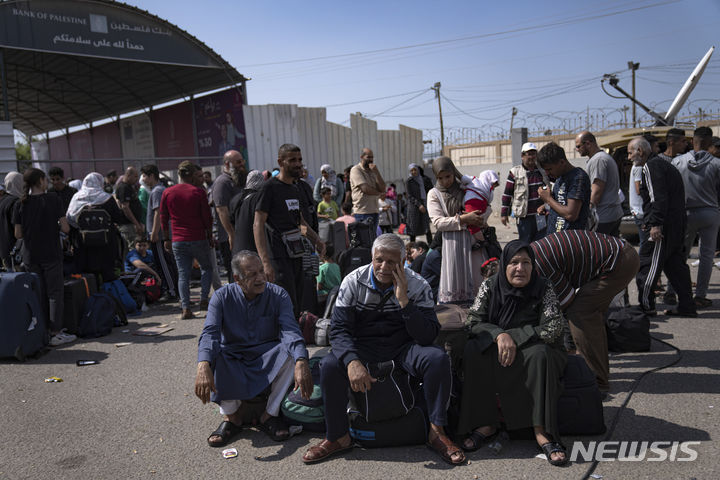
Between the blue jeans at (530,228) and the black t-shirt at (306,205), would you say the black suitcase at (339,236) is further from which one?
the blue jeans at (530,228)

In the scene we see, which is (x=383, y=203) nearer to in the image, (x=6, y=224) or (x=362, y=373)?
(x=6, y=224)

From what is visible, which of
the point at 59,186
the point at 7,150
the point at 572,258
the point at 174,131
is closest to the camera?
the point at 572,258

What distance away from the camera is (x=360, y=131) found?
→ 19.5 m

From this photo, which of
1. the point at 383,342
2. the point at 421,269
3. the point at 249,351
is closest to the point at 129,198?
the point at 421,269

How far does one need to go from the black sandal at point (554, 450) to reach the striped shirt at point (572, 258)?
1.16 metres

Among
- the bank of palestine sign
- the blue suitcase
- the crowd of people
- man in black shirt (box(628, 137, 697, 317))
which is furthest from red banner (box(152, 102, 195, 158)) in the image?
man in black shirt (box(628, 137, 697, 317))

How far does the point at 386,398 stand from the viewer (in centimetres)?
352

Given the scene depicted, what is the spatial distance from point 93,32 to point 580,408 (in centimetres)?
1534

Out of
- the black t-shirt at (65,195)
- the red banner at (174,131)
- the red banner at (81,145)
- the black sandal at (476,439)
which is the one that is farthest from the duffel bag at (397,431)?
the red banner at (81,145)

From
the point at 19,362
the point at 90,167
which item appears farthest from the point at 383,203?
the point at 90,167

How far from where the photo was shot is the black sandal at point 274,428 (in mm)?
3746

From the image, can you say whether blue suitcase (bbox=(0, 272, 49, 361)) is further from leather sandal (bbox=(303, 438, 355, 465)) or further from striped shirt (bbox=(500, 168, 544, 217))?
striped shirt (bbox=(500, 168, 544, 217))

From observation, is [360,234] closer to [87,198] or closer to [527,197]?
[527,197]

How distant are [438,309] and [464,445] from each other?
1111 mm
